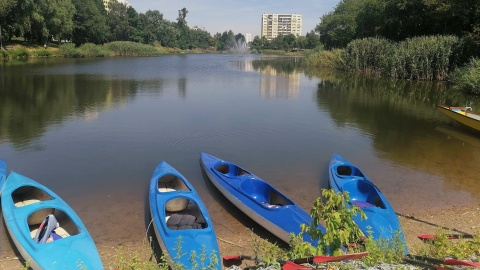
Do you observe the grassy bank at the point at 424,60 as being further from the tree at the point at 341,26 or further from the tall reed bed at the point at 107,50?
the tall reed bed at the point at 107,50

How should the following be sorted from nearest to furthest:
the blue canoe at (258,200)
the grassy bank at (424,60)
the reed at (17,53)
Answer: the blue canoe at (258,200)
the grassy bank at (424,60)
the reed at (17,53)

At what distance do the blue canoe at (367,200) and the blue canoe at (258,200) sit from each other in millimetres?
1007

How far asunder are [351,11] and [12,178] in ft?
202

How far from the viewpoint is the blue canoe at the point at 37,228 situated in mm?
5438

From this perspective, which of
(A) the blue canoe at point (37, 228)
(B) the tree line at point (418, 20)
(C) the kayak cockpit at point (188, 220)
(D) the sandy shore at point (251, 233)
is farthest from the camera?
(B) the tree line at point (418, 20)

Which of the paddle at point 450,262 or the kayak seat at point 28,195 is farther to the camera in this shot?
the kayak seat at point 28,195

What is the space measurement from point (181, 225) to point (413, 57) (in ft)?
101

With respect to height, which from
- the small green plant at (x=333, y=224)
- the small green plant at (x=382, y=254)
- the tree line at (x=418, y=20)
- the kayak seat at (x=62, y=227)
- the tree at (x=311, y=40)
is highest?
the tree at (x=311, y=40)

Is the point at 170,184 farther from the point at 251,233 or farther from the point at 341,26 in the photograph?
the point at 341,26

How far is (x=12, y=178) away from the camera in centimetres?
806

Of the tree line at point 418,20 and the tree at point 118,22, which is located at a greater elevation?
the tree at point 118,22

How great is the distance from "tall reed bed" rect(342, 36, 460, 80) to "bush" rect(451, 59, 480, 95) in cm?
310

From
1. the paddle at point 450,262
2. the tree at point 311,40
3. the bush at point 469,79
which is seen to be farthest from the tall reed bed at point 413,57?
the tree at point 311,40

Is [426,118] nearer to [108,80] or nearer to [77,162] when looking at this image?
[77,162]
